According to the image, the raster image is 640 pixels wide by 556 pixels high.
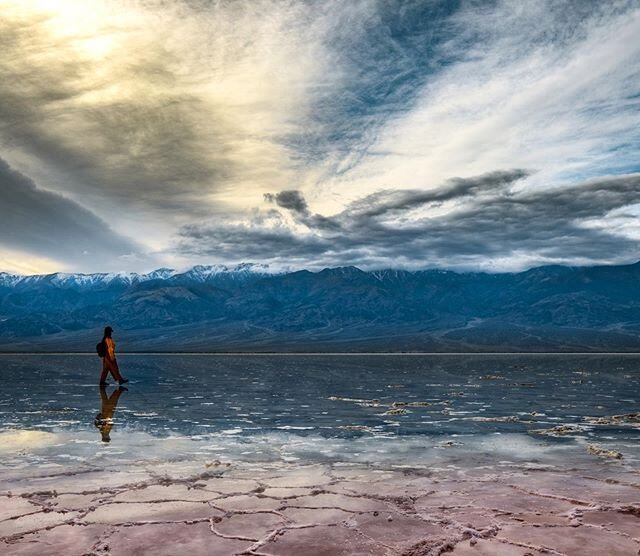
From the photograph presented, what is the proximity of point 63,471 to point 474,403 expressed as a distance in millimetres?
16923

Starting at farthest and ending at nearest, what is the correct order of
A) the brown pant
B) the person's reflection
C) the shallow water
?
the brown pant, the person's reflection, the shallow water

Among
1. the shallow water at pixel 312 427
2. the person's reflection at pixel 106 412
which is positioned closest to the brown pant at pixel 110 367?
the person's reflection at pixel 106 412

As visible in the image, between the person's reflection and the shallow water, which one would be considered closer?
the shallow water

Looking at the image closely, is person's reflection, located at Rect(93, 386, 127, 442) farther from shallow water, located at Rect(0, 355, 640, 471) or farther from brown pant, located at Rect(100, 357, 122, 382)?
brown pant, located at Rect(100, 357, 122, 382)

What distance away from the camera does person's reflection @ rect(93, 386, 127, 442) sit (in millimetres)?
15016

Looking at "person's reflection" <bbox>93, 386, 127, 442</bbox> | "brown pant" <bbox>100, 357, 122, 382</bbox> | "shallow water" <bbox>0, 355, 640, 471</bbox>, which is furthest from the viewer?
"brown pant" <bbox>100, 357, 122, 382</bbox>

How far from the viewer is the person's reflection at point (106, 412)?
1502 centimetres

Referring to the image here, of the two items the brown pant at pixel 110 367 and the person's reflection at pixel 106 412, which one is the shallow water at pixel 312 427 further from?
the brown pant at pixel 110 367

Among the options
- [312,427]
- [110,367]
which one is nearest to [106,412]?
[312,427]

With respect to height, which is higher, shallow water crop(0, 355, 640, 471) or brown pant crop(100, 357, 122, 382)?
A: brown pant crop(100, 357, 122, 382)

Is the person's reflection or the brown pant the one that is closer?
the person's reflection

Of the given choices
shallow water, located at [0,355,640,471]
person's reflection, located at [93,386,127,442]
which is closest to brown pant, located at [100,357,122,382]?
person's reflection, located at [93,386,127,442]

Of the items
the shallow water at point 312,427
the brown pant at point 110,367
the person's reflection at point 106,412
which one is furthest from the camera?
the brown pant at point 110,367

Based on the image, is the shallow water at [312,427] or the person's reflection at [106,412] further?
the person's reflection at [106,412]
